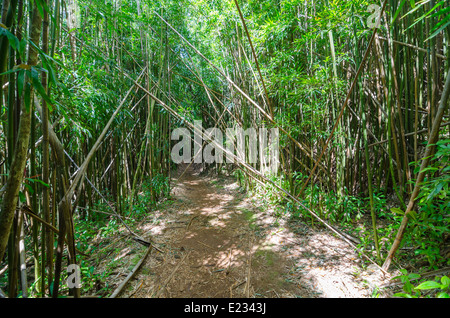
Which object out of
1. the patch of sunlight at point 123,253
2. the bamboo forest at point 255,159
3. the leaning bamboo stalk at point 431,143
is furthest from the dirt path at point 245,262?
the leaning bamboo stalk at point 431,143

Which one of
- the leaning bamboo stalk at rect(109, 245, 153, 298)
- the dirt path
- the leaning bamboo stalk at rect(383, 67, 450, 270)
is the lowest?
the dirt path

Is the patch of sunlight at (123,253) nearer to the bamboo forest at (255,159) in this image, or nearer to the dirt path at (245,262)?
the bamboo forest at (255,159)

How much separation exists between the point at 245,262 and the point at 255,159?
2.43 metres

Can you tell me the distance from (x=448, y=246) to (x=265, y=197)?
2457mm

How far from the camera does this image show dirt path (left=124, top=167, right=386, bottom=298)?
176 cm

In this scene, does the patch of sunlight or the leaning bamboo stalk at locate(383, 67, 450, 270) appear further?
the patch of sunlight

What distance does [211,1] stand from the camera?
3.58 metres

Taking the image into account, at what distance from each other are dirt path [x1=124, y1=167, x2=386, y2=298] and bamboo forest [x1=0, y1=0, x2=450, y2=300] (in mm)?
18

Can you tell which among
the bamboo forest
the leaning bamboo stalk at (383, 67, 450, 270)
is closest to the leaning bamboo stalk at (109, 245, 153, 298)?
the bamboo forest

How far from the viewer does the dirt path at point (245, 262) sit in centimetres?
176

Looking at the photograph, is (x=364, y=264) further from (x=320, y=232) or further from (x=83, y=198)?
(x=83, y=198)

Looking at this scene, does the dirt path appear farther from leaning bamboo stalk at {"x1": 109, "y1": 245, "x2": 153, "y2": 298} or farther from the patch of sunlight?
the patch of sunlight

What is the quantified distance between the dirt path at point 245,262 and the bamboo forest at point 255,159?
0.06 feet
